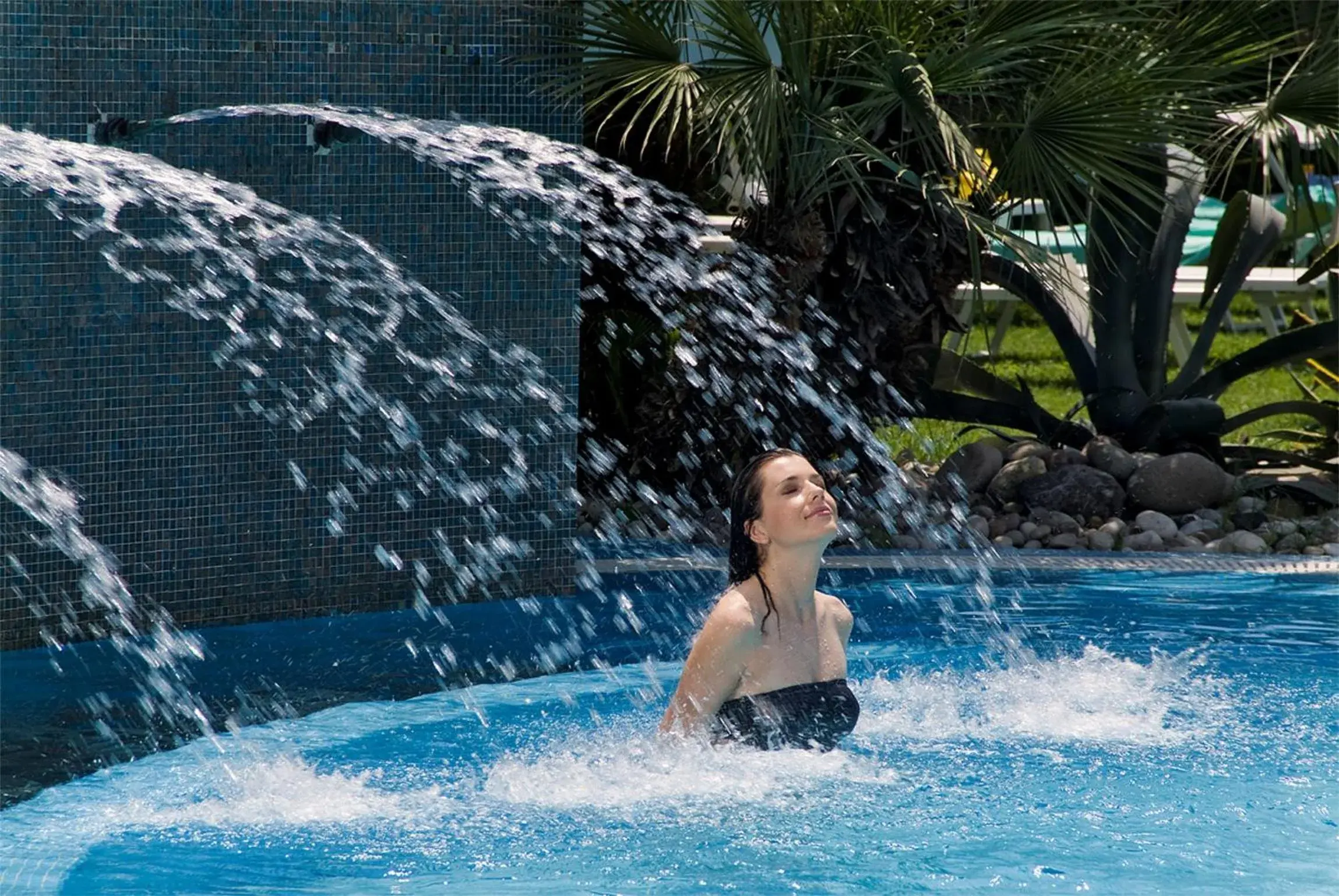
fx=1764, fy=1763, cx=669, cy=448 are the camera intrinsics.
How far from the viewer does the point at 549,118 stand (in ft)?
25.8

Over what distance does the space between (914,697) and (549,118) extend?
326cm

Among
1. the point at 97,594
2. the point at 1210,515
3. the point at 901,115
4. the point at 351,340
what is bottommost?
the point at 97,594

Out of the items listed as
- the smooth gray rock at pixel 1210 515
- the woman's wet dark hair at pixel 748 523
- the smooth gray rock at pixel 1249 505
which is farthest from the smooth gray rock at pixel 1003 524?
the woman's wet dark hair at pixel 748 523

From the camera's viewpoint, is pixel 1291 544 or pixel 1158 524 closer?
pixel 1291 544

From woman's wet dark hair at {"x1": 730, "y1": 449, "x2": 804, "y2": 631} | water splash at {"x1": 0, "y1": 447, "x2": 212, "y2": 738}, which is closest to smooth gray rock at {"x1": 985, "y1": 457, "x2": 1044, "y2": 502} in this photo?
water splash at {"x1": 0, "y1": 447, "x2": 212, "y2": 738}

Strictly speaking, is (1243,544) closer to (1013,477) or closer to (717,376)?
(1013,477)

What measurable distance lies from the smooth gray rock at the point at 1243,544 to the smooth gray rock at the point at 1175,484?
2.12ft

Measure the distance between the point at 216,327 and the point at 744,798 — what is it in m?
3.68

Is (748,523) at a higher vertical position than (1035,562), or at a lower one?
higher

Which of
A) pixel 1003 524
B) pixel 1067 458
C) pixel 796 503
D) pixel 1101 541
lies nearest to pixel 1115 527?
pixel 1101 541

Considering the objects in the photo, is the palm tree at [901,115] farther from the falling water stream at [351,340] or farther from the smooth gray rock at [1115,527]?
the smooth gray rock at [1115,527]

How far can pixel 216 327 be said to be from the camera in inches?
285

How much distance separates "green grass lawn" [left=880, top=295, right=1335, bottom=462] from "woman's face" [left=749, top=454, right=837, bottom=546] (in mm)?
4180

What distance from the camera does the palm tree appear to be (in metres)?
8.12
